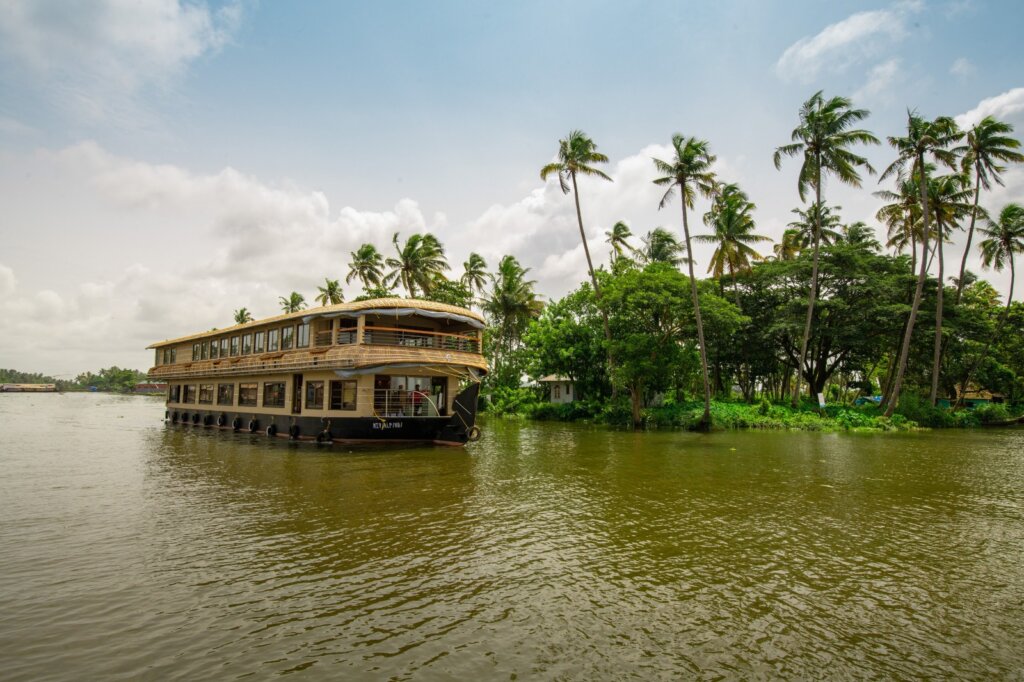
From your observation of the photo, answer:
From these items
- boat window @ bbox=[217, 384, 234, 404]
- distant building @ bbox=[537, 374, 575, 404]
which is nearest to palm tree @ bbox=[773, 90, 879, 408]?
distant building @ bbox=[537, 374, 575, 404]

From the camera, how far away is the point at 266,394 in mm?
27500

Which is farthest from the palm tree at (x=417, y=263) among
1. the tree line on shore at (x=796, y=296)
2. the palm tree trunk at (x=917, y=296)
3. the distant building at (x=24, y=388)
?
the distant building at (x=24, y=388)

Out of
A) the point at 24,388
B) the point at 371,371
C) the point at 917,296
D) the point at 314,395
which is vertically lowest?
the point at 314,395

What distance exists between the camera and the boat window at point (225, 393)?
1223 inches

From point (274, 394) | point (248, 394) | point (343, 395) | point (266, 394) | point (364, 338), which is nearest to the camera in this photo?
point (364, 338)

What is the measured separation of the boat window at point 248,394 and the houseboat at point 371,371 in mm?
1467

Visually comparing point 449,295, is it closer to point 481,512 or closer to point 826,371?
point 826,371

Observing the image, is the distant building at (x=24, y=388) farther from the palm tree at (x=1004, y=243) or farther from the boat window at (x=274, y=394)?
the palm tree at (x=1004, y=243)

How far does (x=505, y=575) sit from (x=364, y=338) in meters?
14.8

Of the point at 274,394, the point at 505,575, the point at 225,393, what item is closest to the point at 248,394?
the point at 274,394

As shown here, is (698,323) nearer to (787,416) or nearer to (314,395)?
(787,416)

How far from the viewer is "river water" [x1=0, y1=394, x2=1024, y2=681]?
568 cm

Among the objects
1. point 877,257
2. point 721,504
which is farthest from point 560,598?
point 877,257

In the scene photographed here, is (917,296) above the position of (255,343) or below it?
above
